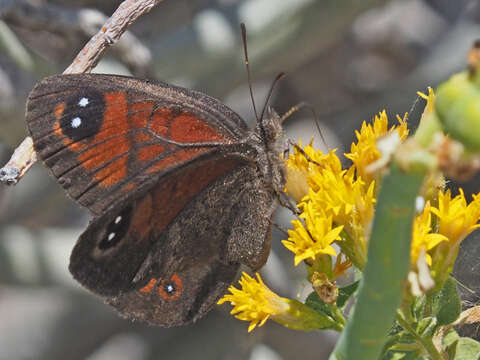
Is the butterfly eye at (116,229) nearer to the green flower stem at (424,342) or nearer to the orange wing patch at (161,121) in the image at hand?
the orange wing patch at (161,121)

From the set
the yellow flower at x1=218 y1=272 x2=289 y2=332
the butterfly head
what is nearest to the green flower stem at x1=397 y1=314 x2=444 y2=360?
the yellow flower at x1=218 y1=272 x2=289 y2=332

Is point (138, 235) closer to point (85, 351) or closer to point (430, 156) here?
point (430, 156)

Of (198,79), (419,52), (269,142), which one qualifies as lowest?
(269,142)

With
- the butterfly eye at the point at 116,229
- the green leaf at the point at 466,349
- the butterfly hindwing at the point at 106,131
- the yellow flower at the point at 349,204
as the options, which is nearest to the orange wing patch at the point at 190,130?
→ the butterfly hindwing at the point at 106,131

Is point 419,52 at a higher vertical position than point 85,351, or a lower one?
higher

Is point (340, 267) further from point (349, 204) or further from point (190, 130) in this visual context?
point (190, 130)

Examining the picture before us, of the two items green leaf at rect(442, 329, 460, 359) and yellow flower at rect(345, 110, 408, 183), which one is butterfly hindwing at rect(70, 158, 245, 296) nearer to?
yellow flower at rect(345, 110, 408, 183)

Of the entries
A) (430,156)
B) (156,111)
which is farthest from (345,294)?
(430,156)
